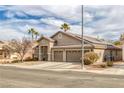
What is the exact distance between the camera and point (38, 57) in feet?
131

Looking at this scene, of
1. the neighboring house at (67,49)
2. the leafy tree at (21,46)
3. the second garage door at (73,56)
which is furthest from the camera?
the leafy tree at (21,46)

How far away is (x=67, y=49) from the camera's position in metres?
35.7

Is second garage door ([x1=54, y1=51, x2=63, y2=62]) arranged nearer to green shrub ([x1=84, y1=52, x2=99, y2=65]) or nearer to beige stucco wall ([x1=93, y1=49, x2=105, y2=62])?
beige stucco wall ([x1=93, y1=49, x2=105, y2=62])

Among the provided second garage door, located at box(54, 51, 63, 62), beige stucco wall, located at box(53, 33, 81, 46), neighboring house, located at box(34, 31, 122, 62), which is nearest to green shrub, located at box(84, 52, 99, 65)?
neighboring house, located at box(34, 31, 122, 62)

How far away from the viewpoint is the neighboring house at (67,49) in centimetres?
3428

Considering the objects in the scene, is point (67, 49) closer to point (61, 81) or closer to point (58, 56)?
point (58, 56)

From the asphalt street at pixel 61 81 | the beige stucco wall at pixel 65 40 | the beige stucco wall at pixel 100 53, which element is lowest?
the asphalt street at pixel 61 81

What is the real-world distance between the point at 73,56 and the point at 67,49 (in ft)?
5.31

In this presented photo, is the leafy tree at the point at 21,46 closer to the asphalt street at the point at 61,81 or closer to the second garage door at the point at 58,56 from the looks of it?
the second garage door at the point at 58,56

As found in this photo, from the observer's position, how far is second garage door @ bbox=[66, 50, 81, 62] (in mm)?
34438

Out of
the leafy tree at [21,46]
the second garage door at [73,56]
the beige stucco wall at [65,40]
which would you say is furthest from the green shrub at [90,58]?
the leafy tree at [21,46]
